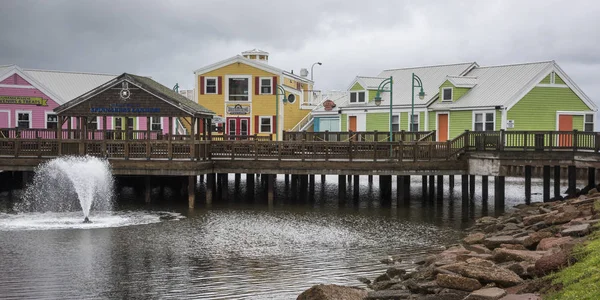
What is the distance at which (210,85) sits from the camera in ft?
187

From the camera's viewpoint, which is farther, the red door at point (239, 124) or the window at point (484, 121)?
the red door at point (239, 124)

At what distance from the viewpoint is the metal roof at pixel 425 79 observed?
180 ft

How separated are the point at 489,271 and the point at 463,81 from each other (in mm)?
38164

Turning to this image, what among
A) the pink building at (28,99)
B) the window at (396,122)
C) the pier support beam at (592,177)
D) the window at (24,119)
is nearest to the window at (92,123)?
the pink building at (28,99)

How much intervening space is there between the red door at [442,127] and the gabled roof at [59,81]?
25053mm

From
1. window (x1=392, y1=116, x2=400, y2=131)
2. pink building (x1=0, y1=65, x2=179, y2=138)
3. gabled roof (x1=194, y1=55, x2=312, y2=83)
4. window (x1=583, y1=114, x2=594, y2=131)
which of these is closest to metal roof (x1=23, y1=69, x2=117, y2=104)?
pink building (x1=0, y1=65, x2=179, y2=138)

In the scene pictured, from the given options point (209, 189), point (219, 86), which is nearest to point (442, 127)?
point (219, 86)

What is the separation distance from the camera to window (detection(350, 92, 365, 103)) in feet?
190

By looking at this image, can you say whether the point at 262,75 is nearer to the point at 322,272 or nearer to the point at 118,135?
the point at 118,135

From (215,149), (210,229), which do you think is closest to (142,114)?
(215,149)

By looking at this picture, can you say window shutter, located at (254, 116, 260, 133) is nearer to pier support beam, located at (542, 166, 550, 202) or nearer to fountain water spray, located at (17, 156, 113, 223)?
fountain water spray, located at (17, 156, 113, 223)

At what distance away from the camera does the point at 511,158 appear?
3669cm

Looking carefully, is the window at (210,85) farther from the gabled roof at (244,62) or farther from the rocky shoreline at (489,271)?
the rocky shoreline at (489,271)

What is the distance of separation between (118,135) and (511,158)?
25354mm
